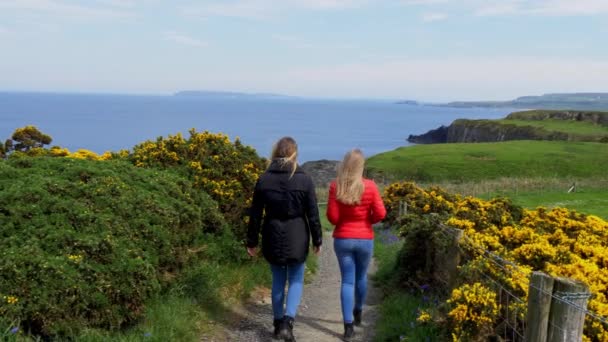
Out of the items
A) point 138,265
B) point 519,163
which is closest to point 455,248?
point 138,265

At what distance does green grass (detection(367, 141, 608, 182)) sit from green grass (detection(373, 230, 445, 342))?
127 feet

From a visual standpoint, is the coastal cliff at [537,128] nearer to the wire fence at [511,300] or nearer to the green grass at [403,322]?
the green grass at [403,322]

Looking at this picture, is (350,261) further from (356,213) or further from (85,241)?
(85,241)

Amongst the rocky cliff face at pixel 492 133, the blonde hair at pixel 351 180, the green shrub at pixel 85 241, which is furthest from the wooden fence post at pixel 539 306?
the rocky cliff face at pixel 492 133

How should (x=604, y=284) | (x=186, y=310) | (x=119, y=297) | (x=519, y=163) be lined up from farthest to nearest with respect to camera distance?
(x=519, y=163) < (x=186, y=310) < (x=604, y=284) < (x=119, y=297)

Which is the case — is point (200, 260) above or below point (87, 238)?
below

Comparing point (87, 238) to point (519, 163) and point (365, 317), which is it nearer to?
point (365, 317)

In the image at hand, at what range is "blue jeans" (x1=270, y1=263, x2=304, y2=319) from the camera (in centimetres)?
725

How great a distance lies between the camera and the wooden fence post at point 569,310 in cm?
488

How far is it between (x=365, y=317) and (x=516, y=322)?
2.99 meters

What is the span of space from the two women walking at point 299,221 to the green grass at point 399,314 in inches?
20.9

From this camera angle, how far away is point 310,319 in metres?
8.71

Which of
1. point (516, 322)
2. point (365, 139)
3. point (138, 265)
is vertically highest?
point (138, 265)

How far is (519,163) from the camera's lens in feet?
184
